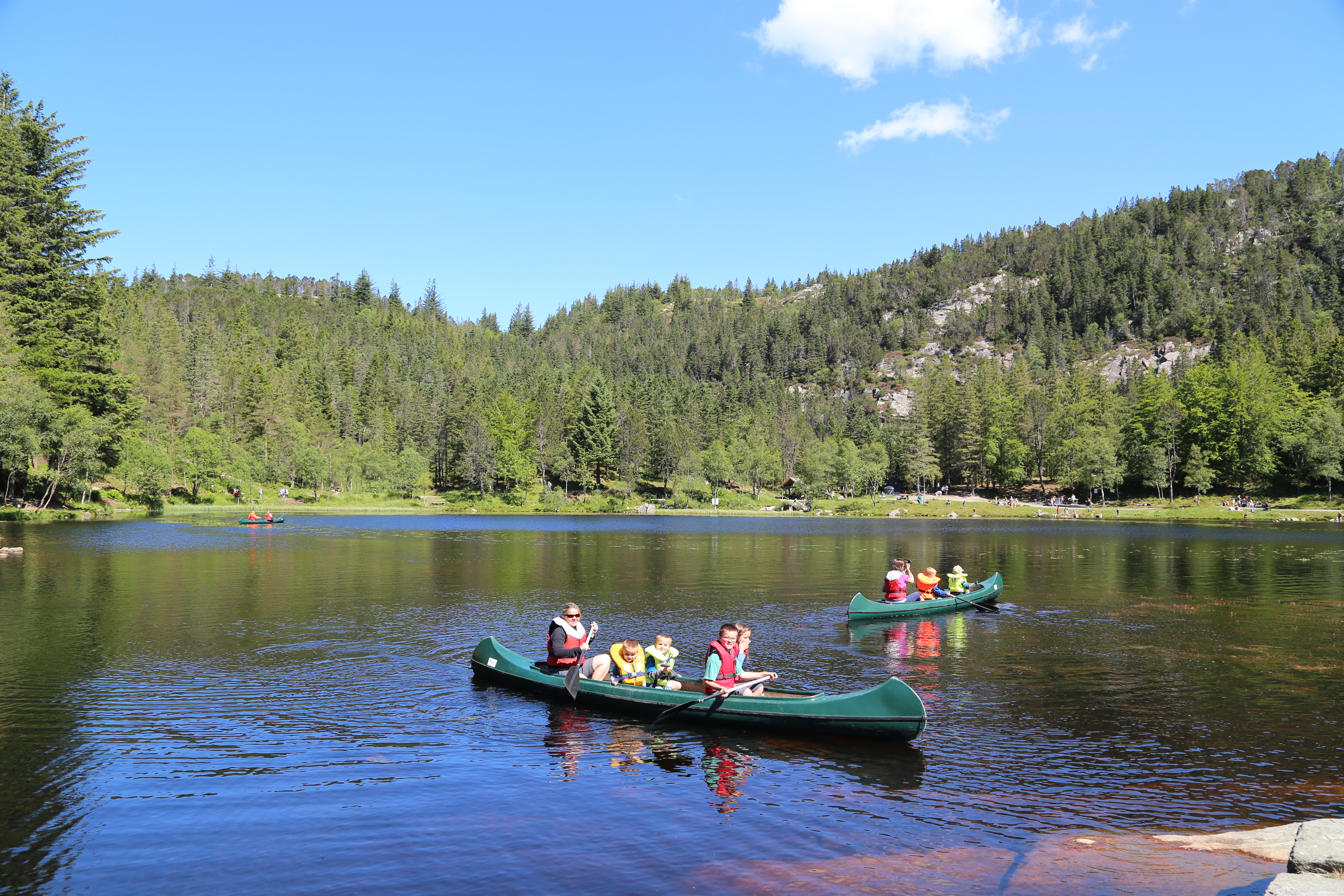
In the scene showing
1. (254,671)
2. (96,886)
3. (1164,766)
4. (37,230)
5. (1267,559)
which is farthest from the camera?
(37,230)

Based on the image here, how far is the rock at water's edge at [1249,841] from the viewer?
1191 cm

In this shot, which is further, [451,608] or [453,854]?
[451,608]

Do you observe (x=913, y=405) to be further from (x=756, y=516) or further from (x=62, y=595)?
(x=62, y=595)

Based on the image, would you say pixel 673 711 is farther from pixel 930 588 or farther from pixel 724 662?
pixel 930 588

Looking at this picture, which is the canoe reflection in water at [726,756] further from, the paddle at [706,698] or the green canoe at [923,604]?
the green canoe at [923,604]

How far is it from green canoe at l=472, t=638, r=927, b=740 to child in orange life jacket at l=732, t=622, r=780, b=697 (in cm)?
27

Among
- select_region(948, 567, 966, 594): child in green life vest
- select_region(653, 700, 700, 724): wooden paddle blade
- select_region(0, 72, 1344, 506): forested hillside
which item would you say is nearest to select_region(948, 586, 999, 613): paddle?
select_region(948, 567, 966, 594): child in green life vest

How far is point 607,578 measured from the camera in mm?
47000

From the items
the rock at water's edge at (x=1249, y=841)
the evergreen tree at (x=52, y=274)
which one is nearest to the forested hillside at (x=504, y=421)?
the evergreen tree at (x=52, y=274)

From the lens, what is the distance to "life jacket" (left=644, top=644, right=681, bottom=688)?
20453 millimetres

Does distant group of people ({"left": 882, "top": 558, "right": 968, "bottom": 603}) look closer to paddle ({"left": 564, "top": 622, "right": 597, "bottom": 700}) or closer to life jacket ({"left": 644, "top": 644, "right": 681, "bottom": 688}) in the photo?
life jacket ({"left": 644, "top": 644, "right": 681, "bottom": 688})

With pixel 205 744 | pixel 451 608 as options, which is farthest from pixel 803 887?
pixel 451 608

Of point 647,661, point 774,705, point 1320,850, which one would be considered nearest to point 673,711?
point 647,661

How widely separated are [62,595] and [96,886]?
100.0 feet
